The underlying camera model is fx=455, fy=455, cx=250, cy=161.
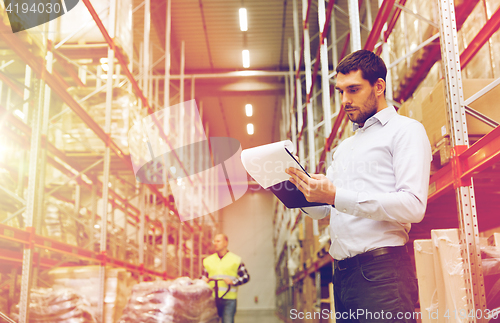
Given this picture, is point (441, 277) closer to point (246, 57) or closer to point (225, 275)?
point (225, 275)

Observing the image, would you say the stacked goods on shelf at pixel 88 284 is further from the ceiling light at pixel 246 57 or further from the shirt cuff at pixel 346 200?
the ceiling light at pixel 246 57

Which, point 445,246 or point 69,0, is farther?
point 69,0

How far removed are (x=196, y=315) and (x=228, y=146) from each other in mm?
19833

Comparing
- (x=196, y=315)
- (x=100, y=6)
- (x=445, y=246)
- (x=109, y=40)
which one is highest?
(x=100, y=6)

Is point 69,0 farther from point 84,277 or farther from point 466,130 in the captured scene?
point 466,130

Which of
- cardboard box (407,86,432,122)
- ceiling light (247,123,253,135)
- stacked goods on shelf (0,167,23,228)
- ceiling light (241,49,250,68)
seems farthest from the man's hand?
ceiling light (247,123,253,135)

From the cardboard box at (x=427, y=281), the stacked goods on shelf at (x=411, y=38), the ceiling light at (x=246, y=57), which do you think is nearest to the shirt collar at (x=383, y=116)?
the cardboard box at (x=427, y=281)

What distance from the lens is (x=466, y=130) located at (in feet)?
9.02

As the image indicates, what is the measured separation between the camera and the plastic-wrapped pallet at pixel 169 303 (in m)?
5.25

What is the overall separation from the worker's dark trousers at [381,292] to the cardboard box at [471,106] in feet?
4.78

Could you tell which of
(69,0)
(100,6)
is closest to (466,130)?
(69,0)

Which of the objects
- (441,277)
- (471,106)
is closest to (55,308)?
(441,277)

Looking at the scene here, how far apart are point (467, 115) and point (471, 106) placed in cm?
7

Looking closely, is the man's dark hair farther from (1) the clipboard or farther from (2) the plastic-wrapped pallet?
(2) the plastic-wrapped pallet
